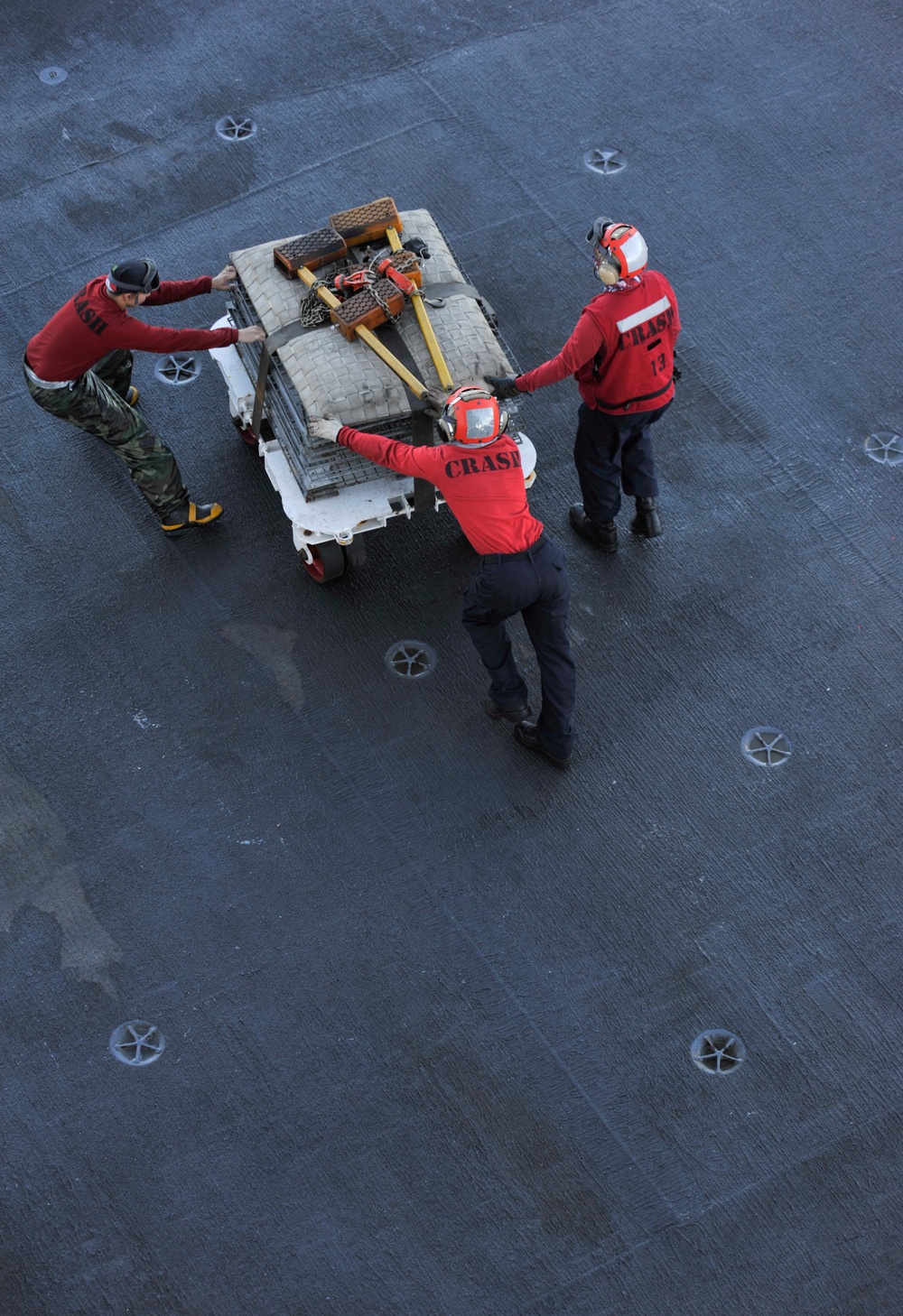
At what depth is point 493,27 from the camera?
7742 millimetres

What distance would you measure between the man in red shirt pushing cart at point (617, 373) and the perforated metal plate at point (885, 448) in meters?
1.23

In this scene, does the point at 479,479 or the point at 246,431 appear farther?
the point at 246,431

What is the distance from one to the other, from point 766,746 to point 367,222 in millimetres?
2918

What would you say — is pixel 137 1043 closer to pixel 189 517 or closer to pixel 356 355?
pixel 189 517

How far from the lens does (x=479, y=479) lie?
181 inches

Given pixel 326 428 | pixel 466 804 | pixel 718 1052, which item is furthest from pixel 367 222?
pixel 718 1052

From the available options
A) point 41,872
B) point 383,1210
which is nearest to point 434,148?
point 41,872

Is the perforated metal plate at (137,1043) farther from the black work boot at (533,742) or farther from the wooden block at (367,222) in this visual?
the wooden block at (367,222)

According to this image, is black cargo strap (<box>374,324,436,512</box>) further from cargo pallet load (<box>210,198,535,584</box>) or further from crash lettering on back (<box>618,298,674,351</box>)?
crash lettering on back (<box>618,298,674,351</box>)

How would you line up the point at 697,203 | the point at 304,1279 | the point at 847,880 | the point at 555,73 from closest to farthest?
the point at 304,1279, the point at 847,880, the point at 697,203, the point at 555,73

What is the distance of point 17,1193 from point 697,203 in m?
6.08

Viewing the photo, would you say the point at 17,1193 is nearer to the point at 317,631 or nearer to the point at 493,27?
the point at 317,631

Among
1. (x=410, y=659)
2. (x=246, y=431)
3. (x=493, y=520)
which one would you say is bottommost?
(x=410, y=659)

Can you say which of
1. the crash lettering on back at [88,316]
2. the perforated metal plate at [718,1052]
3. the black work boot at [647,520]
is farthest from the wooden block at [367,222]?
the perforated metal plate at [718,1052]
